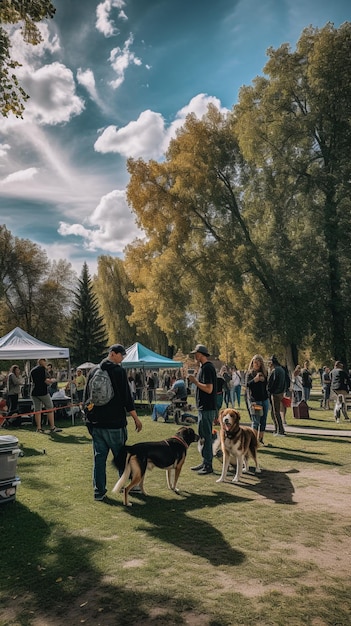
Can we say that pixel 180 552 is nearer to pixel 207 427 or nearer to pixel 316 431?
pixel 207 427

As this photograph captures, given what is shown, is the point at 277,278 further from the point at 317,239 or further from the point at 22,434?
the point at 22,434

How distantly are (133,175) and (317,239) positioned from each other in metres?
12.5

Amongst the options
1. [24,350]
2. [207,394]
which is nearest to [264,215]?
[24,350]

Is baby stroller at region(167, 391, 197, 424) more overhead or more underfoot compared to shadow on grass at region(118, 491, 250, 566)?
more overhead

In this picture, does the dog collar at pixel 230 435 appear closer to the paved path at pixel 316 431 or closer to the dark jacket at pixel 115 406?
the dark jacket at pixel 115 406

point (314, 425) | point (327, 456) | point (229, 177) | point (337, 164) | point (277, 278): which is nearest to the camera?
point (327, 456)

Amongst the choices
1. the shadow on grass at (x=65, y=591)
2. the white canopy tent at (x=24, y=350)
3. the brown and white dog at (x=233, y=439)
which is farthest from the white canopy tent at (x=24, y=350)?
the shadow on grass at (x=65, y=591)

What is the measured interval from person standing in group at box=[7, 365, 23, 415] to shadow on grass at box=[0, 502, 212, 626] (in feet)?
32.4

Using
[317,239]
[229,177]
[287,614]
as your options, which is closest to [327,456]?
[287,614]

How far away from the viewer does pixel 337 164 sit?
22.0 meters

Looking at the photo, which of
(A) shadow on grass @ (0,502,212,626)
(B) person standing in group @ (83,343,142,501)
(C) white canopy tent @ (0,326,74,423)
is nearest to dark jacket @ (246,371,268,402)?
(B) person standing in group @ (83,343,142,501)

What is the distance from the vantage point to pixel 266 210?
24781 mm

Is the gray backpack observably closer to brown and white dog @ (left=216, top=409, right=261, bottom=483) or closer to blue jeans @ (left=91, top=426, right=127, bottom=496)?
blue jeans @ (left=91, top=426, right=127, bottom=496)

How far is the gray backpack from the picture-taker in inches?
233
